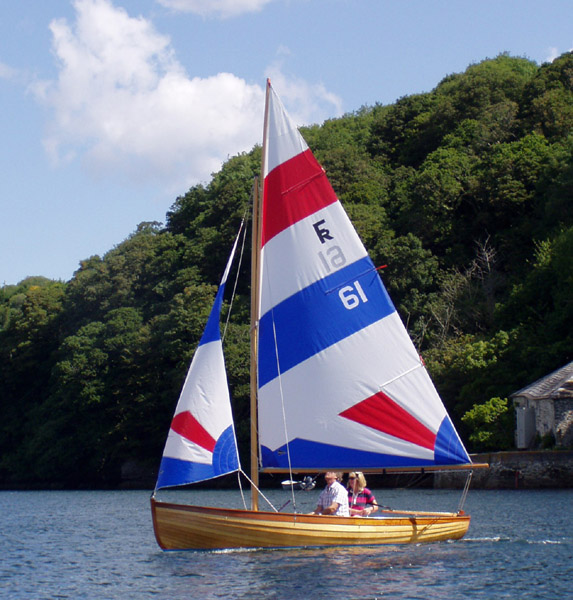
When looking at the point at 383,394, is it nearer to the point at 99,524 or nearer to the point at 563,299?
the point at 99,524

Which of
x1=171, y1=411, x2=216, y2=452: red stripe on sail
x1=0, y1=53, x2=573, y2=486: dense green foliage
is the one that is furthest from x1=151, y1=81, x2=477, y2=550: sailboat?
x1=0, y1=53, x2=573, y2=486: dense green foliage

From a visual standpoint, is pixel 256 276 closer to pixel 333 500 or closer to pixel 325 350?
pixel 325 350

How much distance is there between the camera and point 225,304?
206 ft

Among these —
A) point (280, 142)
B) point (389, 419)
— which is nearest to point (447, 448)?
point (389, 419)

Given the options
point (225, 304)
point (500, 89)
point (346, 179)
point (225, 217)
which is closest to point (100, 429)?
point (225, 304)

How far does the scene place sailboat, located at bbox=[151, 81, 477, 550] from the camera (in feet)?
58.3

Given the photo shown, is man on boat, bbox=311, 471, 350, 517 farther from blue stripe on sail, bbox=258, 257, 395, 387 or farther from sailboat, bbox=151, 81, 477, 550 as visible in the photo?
blue stripe on sail, bbox=258, 257, 395, 387

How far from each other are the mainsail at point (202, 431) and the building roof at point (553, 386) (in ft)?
83.4

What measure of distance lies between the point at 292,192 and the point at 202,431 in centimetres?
479

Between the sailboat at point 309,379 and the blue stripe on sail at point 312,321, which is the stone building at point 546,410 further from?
the blue stripe on sail at point 312,321

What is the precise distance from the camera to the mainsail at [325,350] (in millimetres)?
18031

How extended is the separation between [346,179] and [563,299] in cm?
2685

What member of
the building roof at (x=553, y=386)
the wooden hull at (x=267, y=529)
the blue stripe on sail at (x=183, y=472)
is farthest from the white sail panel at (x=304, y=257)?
the building roof at (x=553, y=386)

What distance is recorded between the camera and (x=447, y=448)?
59.0ft
